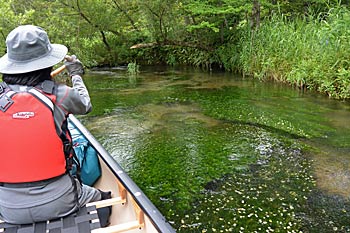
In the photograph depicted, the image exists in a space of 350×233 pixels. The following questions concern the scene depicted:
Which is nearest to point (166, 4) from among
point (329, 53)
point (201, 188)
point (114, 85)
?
point (114, 85)

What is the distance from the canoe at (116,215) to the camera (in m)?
1.93

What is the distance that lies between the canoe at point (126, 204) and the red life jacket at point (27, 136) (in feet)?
1.61

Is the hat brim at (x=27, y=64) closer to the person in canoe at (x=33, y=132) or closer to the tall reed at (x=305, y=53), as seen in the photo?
the person in canoe at (x=33, y=132)

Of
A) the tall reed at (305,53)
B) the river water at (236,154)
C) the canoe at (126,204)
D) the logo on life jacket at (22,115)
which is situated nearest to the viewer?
the logo on life jacket at (22,115)

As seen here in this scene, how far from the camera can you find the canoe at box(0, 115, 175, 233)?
193 cm

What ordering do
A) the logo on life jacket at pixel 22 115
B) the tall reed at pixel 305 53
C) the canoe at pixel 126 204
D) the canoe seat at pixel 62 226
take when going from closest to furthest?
the logo on life jacket at pixel 22 115, the canoe seat at pixel 62 226, the canoe at pixel 126 204, the tall reed at pixel 305 53

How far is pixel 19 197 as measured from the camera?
1.85 m

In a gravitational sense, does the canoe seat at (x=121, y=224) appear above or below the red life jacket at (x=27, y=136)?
below

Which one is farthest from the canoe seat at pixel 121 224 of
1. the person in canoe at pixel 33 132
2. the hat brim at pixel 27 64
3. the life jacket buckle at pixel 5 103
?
the hat brim at pixel 27 64

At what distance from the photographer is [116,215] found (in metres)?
2.68

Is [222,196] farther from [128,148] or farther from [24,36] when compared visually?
[24,36]

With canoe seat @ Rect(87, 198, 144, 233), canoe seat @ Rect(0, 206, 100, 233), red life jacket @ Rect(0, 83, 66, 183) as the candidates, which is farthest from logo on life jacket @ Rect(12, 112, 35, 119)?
canoe seat @ Rect(87, 198, 144, 233)

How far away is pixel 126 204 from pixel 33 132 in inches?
38.8

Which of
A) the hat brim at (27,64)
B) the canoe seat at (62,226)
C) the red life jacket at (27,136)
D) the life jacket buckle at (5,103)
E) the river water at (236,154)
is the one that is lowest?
the river water at (236,154)
